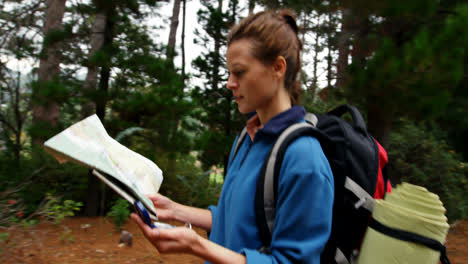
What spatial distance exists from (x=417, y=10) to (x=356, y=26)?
45.8 inches

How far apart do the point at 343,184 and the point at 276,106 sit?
37cm

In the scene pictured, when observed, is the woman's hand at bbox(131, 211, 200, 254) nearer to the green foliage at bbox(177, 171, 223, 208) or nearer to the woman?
the woman

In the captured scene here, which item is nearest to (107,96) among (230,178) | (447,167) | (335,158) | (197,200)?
(197,200)

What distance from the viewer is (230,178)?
49.5 inches

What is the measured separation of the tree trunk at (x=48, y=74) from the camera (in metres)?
4.57

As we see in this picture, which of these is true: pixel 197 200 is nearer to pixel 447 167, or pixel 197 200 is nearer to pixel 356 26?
pixel 356 26

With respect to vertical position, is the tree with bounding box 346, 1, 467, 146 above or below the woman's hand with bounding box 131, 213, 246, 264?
above

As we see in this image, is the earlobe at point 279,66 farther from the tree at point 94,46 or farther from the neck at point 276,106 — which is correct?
the tree at point 94,46

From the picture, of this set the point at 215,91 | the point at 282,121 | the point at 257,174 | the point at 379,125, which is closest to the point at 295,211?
the point at 257,174

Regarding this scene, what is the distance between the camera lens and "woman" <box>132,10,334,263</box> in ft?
3.06

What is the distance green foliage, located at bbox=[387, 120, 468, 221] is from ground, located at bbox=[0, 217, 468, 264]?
0.75 m

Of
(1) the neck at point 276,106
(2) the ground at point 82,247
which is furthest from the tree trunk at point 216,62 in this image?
(1) the neck at point 276,106

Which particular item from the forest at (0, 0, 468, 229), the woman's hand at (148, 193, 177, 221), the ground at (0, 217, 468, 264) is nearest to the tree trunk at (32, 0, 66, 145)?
the forest at (0, 0, 468, 229)

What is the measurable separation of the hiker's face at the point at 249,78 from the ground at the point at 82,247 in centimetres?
283
